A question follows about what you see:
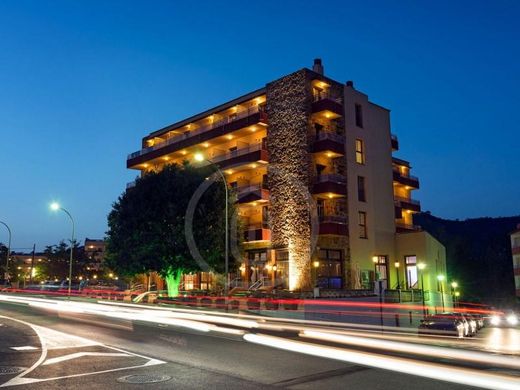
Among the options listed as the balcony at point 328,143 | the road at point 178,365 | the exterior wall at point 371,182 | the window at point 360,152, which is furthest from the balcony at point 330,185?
the road at point 178,365

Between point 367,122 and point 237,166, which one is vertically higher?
point 367,122

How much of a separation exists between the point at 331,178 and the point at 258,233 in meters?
7.71

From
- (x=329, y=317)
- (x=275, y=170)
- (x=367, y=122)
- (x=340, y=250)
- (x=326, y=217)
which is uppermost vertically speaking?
(x=367, y=122)

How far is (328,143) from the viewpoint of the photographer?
130 ft

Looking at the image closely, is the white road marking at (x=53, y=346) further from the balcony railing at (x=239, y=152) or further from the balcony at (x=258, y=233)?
the balcony railing at (x=239, y=152)

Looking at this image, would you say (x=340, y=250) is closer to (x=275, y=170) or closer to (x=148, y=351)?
(x=275, y=170)

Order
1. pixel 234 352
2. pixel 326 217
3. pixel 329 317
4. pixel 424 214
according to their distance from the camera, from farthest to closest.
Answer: pixel 424 214 → pixel 326 217 → pixel 329 317 → pixel 234 352

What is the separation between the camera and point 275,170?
42344 mm

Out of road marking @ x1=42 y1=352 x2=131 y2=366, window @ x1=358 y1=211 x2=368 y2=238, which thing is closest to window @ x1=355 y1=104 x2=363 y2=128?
window @ x1=358 y1=211 x2=368 y2=238

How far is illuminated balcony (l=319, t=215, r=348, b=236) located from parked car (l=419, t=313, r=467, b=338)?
13231 millimetres

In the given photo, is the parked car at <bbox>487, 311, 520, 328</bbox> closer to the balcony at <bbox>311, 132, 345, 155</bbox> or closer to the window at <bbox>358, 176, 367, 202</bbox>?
the window at <bbox>358, 176, 367, 202</bbox>

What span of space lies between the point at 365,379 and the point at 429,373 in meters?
1.40

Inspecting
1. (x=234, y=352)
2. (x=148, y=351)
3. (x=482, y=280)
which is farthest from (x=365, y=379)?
(x=482, y=280)

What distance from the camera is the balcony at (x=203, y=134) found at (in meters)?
43.5
